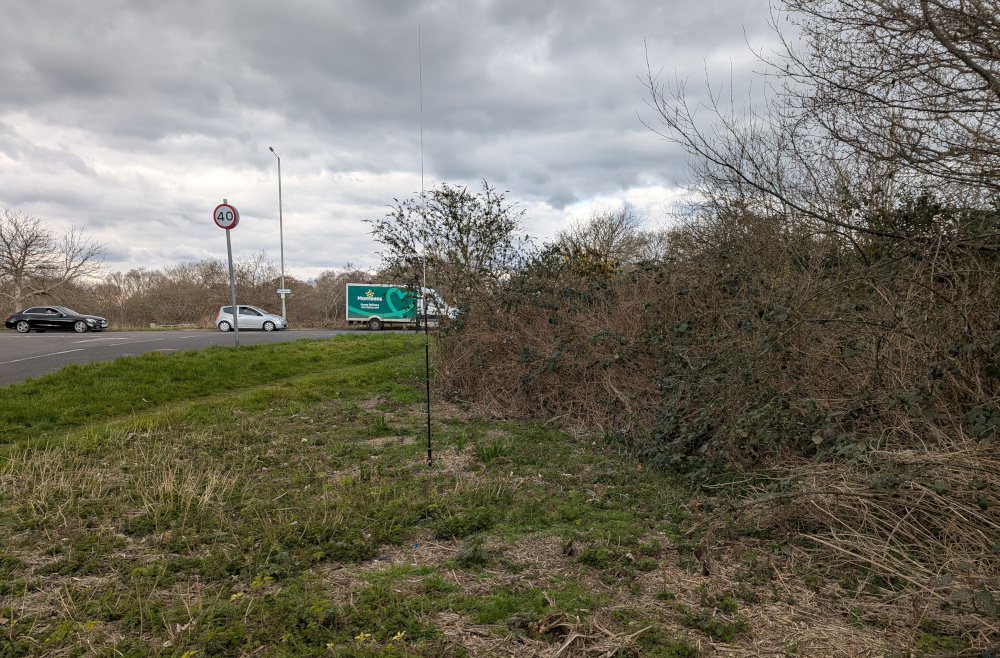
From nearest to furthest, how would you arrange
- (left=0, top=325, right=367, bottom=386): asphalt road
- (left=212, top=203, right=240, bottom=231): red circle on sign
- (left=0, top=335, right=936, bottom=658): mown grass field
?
(left=0, top=335, right=936, bottom=658): mown grass field
(left=0, top=325, right=367, bottom=386): asphalt road
(left=212, top=203, right=240, bottom=231): red circle on sign

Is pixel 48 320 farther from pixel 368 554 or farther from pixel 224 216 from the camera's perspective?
pixel 368 554

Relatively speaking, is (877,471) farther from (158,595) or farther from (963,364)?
(158,595)

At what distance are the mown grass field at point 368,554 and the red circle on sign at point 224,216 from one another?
22.3 ft

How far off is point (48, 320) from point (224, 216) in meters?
16.7

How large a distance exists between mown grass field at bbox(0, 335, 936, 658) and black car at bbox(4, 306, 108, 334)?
20.8 metres

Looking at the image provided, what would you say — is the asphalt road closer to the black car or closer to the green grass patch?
the green grass patch

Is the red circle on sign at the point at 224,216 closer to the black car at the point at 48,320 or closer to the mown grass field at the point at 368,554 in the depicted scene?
the mown grass field at the point at 368,554

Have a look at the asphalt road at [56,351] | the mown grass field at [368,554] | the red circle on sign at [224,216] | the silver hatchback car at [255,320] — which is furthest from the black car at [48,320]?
the mown grass field at [368,554]

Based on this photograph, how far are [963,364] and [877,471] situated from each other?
3.35 feet

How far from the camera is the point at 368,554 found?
3252 millimetres

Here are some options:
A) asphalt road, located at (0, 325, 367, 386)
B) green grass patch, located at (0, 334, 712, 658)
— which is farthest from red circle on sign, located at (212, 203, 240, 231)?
green grass patch, located at (0, 334, 712, 658)

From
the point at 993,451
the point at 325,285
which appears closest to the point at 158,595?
the point at 993,451

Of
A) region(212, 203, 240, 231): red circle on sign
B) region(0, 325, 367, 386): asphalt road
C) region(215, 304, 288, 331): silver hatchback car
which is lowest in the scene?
region(0, 325, 367, 386): asphalt road

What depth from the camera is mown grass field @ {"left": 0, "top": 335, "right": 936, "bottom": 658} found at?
2371 mm
